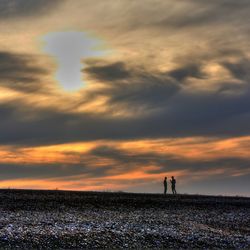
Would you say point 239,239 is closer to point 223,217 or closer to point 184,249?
point 184,249

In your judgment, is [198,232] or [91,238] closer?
[91,238]

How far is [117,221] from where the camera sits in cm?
4344

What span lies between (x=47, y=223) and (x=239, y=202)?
27.7 m

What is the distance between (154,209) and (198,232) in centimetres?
1143

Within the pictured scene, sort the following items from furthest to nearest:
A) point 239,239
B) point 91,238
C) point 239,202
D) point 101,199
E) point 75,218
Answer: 1. point 239,202
2. point 101,199
3. point 75,218
4. point 239,239
5. point 91,238

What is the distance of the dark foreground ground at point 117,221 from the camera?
36656 millimetres

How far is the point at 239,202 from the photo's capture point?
62.0 m

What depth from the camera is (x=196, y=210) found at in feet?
175

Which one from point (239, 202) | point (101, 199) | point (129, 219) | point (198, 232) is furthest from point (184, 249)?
point (239, 202)

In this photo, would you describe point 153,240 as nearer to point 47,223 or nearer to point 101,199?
point 47,223

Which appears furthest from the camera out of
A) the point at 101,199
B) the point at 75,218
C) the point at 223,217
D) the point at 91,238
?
the point at 101,199

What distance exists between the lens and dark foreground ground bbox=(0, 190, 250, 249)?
120ft

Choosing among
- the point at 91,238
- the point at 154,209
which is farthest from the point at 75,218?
the point at 154,209

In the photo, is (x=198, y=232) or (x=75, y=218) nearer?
(x=198, y=232)
